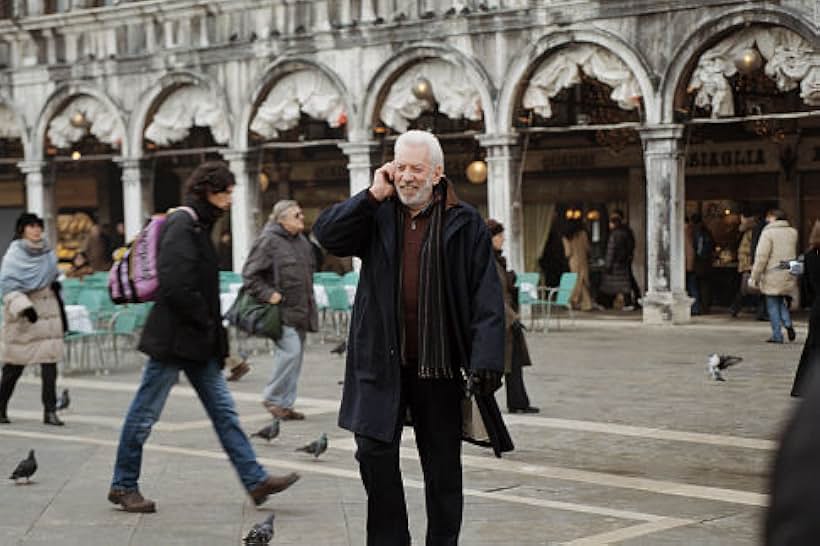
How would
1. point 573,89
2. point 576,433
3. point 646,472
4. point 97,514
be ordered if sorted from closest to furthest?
point 97,514, point 646,472, point 576,433, point 573,89

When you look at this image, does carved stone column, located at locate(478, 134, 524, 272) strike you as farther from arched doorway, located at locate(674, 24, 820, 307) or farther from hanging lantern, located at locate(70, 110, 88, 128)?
hanging lantern, located at locate(70, 110, 88, 128)

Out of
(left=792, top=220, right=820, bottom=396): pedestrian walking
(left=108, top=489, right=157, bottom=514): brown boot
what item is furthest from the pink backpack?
(left=792, top=220, right=820, bottom=396): pedestrian walking

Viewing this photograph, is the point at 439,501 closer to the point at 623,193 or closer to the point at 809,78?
the point at 809,78

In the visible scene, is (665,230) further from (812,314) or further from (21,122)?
(21,122)

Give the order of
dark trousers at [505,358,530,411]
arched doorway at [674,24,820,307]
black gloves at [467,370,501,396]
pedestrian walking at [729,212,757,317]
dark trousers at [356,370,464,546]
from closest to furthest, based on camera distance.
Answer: black gloves at [467,370,501,396], dark trousers at [356,370,464,546], dark trousers at [505,358,530,411], arched doorway at [674,24,820,307], pedestrian walking at [729,212,757,317]

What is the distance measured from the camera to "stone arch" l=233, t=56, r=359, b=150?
26109 millimetres

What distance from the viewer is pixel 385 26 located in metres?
25.3

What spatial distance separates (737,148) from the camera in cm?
2648

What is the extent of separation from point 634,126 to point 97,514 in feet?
51.9

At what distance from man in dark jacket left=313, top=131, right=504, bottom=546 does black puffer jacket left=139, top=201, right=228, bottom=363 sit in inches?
87.0

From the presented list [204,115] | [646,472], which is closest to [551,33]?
[204,115]

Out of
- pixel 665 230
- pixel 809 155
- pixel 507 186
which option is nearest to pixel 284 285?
pixel 665 230

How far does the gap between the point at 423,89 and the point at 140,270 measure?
16.7m

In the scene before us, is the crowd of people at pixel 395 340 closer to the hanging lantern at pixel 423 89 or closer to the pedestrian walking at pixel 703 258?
the pedestrian walking at pixel 703 258
